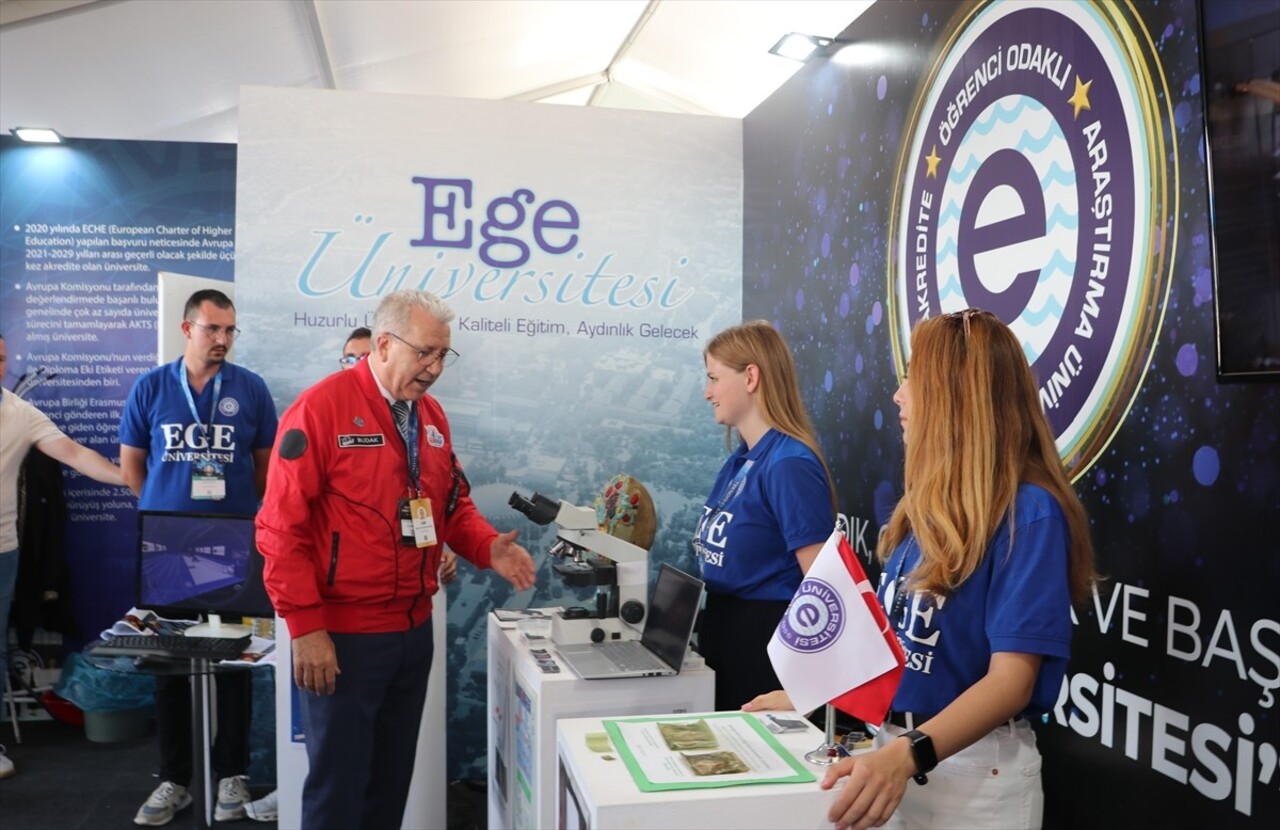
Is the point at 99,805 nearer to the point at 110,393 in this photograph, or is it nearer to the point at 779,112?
the point at 110,393

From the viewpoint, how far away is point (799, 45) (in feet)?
11.9

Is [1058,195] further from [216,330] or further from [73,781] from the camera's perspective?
[73,781]

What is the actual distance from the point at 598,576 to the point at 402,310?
88 cm

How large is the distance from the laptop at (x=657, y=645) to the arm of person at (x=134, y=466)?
7.33ft

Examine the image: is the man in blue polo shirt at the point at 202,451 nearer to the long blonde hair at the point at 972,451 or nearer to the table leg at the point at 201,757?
the table leg at the point at 201,757

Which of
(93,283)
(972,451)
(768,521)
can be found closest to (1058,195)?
(768,521)

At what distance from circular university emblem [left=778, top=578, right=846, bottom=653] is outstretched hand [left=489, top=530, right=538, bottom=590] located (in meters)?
1.49

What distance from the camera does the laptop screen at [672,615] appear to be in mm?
2389

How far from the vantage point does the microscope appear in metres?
2.67

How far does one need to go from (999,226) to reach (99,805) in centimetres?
387

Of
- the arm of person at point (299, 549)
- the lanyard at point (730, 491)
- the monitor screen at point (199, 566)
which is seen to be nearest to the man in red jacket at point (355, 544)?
the arm of person at point (299, 549)

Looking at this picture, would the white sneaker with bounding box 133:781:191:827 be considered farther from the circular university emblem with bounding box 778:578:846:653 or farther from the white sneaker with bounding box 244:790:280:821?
the circular university emblem with bounding box 778:578:846:653

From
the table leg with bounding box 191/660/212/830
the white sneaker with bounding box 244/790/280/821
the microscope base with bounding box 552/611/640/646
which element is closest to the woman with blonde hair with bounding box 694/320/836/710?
the microscope base with bounding box 552/611/640/646

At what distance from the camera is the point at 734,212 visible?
4.54 metres
